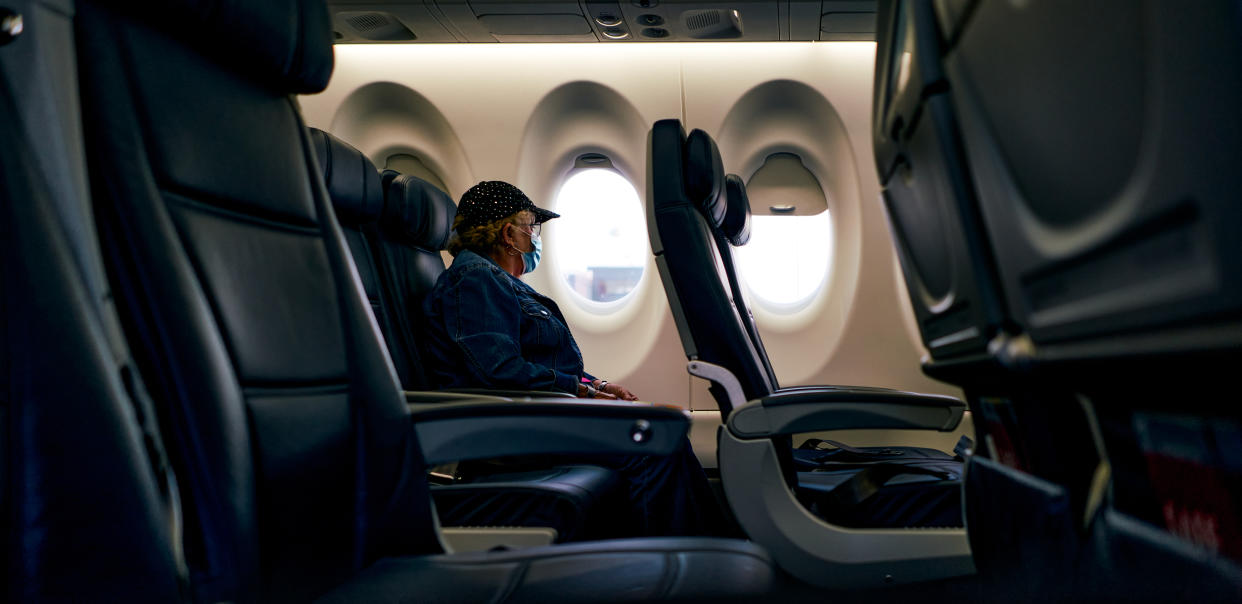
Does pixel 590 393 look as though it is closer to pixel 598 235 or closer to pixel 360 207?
pixel 360 207

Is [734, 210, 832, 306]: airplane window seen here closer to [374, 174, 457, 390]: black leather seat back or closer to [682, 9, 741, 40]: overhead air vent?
[682, 9, 741, 40]: overhead air vent

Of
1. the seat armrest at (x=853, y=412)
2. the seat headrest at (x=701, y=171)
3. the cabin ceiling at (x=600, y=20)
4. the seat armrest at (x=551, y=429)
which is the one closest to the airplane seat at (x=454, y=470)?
the seat armrest at (x=551, y=429)

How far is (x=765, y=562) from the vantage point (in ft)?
2.94

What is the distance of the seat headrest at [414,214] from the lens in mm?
2254

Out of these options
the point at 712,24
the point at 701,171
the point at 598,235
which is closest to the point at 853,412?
the point at 701,171

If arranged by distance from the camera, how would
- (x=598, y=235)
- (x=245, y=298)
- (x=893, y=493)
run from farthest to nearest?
1. (x=598, y=235)
2. (x=893, y=493)
3. (x=245, y=298)

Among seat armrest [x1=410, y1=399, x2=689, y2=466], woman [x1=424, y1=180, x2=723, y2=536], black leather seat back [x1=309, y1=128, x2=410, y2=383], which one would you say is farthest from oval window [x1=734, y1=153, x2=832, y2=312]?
seat armrest [x1=410, y1=399, x2=689, y2=466]

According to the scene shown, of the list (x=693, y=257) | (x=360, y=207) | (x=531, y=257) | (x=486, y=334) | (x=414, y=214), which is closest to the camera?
(x=693, y=257)

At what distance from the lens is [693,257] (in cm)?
181

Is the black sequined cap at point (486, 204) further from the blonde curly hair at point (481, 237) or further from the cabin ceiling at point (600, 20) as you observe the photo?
the cabin ceiling at point (600, 20)

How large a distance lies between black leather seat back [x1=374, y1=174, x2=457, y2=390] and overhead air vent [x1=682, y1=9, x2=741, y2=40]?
201 centimetres

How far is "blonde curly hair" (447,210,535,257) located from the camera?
100 inches

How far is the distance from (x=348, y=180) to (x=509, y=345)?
0.70 m

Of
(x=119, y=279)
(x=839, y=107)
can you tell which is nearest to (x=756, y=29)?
(x=839, y=107)
